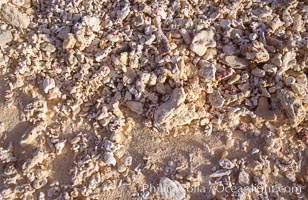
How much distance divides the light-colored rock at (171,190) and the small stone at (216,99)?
53 cm

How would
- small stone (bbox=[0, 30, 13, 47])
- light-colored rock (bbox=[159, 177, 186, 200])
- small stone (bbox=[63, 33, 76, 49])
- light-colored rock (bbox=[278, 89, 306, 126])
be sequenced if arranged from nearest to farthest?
light-colored rock (bbox=[159, 177, 186, 200]) → light-colored rock (bbox=[278, 89, 306, 126]) → small stone (bbox=[63, 33, 76, 49]) → small stone (bbox=[0, 30, 13, 47])

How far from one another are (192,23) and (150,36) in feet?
0.95

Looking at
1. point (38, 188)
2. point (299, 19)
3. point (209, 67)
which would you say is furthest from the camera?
point (299, 19)

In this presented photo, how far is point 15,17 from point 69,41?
45 centimetres

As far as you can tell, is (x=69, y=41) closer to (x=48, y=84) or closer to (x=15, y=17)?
(x=48, y=84)

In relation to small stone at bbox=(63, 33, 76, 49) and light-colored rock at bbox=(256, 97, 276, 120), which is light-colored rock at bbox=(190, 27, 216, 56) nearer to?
light-colored rock at bbox=(256, 97, 276, 120)

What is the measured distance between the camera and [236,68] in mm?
2523

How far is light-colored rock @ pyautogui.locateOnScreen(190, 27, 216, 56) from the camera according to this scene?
8.23 feet

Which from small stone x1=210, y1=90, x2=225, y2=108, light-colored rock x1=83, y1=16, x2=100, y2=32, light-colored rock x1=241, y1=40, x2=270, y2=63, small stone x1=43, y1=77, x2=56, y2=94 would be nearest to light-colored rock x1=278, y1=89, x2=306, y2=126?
light-colored rock x1=241, y1=40, x2=270, y2=63

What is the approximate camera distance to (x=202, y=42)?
252cm

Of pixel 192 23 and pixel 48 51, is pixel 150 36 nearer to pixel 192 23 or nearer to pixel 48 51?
pixel 192 23

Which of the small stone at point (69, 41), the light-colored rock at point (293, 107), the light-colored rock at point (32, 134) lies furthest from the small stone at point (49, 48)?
the light-colored rock at point (293, 107)

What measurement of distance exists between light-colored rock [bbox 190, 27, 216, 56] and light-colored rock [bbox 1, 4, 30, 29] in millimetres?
1090

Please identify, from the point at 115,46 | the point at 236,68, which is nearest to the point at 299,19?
the point at 236,68
